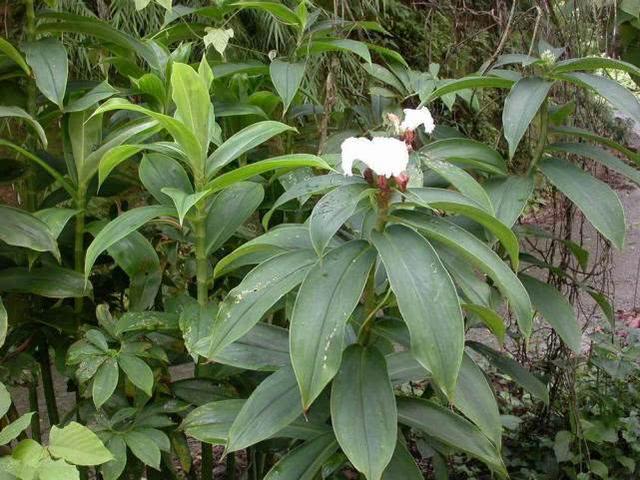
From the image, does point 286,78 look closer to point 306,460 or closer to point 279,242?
point 279,242

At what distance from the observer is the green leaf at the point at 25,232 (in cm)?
150

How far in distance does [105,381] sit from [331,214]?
600 mm

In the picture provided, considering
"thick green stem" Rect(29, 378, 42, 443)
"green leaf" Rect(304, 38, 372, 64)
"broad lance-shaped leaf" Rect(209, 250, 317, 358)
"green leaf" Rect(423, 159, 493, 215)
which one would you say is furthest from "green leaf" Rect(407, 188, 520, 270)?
"thick green stem" Rect(29, 378, 42, 443)

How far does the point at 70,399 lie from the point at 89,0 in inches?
80.2

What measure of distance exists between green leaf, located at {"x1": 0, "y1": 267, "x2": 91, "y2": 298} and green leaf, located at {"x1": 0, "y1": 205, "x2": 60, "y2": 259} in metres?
0.13

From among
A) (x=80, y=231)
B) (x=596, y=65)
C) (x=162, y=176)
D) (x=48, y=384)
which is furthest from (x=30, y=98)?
(x=596, y=65)

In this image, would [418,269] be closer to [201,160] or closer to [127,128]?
[201,160]

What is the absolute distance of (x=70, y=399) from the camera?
3318 millimetres

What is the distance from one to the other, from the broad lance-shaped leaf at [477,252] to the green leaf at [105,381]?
636 millimetres

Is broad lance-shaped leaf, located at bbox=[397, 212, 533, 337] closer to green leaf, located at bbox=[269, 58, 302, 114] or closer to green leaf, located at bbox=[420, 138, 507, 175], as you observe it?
green leaf, located at bbox=[420, 138, 507, 175]

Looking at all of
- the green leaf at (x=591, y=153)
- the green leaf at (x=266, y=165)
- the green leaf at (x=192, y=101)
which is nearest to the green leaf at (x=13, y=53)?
the green leaf at (x=192, y=101)

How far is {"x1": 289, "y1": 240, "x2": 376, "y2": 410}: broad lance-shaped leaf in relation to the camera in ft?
3.81

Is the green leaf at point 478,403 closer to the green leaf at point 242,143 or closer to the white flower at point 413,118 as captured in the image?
the white flower at point 413,118

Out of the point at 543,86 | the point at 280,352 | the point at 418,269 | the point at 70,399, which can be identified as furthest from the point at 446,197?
the point at 70,399
